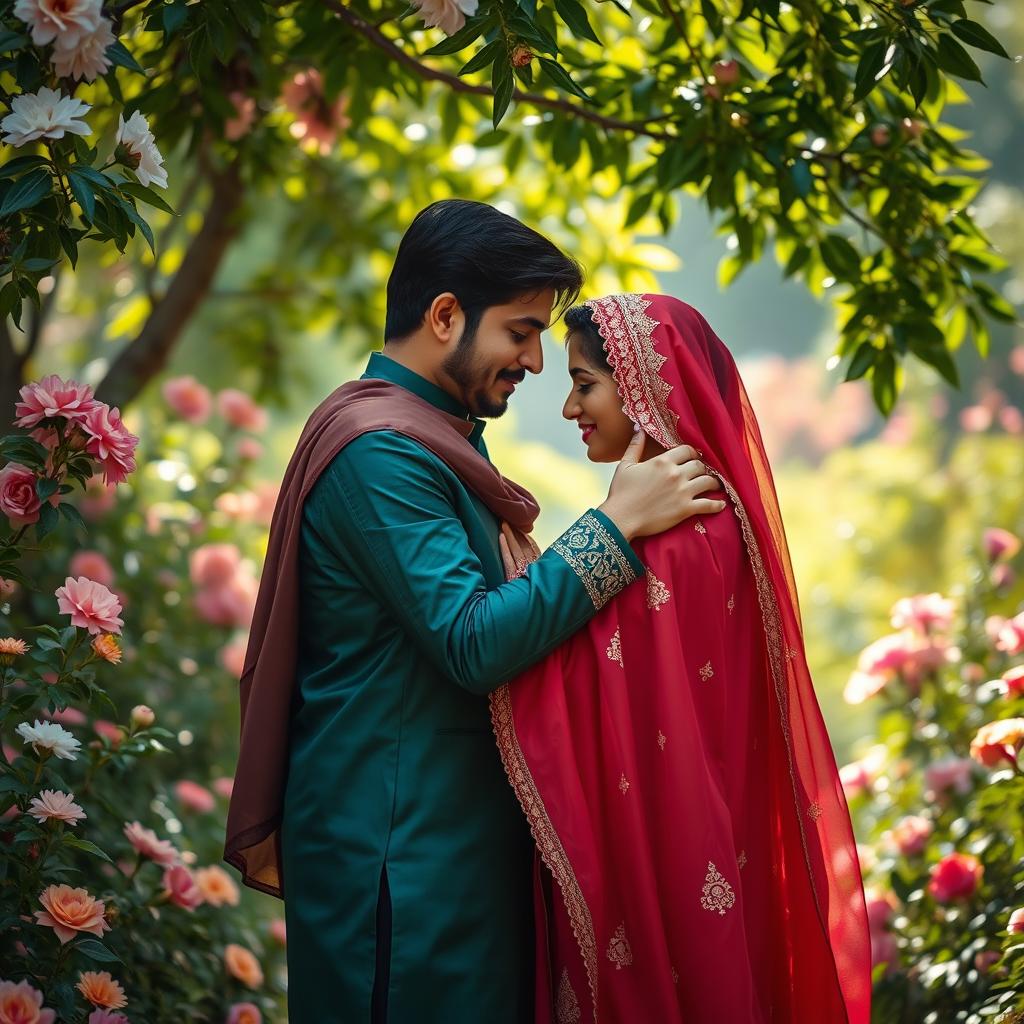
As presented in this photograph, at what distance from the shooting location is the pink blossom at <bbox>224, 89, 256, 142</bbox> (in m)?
3.34

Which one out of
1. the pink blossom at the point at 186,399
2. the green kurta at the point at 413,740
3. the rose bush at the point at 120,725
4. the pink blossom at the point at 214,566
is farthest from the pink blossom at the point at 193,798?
the green kurta at the point at 413,740

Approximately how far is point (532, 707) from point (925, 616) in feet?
6.47

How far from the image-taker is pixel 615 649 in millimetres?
2029

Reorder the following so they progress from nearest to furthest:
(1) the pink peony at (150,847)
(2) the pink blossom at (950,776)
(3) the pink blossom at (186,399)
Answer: (1) the pink peony at (150,847), (2) the pink blossom at (950,776), (3) the pink blossom at (186,399)

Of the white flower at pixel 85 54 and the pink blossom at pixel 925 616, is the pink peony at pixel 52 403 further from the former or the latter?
the pink blossom at pixel 925 616

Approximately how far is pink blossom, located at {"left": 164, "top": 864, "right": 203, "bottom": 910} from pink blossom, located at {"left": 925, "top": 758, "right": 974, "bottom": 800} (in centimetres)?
193

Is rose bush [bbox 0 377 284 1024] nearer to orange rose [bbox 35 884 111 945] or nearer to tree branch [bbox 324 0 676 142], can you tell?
orange rose [bbox 35 884 111 945]

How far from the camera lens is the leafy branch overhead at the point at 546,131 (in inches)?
81.5

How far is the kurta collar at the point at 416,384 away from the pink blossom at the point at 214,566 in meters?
2.28

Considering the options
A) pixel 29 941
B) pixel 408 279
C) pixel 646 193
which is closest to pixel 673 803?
pixel 408 279

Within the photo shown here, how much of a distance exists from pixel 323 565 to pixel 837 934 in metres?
1.12

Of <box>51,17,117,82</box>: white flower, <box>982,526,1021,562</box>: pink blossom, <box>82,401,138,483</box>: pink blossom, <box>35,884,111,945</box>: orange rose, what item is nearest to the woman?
<box>82,401,138,483</box>: pink blossom

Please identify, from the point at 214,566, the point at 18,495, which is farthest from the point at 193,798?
the point at 18,495

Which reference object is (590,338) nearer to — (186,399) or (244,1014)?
(244,1014)
